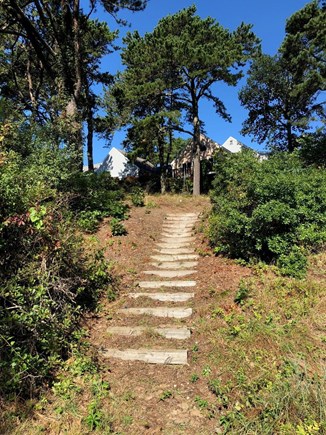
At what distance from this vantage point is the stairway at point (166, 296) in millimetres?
3695

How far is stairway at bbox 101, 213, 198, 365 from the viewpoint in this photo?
145 inches

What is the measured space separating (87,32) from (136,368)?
16.2m

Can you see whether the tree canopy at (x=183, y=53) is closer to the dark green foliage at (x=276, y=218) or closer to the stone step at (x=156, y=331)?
the dark green foliage at (x=276, y=218)

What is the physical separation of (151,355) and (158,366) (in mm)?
165

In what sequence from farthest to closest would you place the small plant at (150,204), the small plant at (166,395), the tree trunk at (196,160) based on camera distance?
the tree trunk at (196,160) < the small plant at (150,204) < the small plant at (166,395)

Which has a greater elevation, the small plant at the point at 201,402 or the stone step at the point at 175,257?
the stone step at the point at 175,257

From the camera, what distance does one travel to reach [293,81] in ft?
68.5

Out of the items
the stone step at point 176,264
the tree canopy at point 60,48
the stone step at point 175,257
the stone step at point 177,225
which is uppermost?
the tree canopy at point 60,48

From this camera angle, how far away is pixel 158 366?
354 cm

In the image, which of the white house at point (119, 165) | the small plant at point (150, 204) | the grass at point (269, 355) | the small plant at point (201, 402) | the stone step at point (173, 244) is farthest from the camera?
the white house at point (119, 165)

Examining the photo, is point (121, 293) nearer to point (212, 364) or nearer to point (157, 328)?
point (157, 328)

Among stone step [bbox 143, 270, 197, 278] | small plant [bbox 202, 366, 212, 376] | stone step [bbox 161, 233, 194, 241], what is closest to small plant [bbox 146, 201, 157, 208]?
stone step [bbox 161, 233, 194, 241]

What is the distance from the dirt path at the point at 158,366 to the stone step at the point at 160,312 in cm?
8

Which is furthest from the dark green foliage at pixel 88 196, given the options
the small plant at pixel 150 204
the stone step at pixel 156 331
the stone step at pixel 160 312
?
the stone step at pixel 156 331
